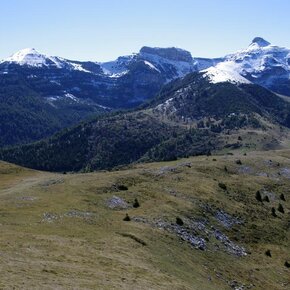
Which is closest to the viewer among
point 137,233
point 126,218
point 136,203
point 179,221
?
point 137,233

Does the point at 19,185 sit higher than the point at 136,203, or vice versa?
the point at 19,185

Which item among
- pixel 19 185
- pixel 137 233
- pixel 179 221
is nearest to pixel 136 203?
pixel 179 221

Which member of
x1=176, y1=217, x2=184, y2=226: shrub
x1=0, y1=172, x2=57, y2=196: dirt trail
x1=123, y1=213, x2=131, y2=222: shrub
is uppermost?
x1=0, y1=172, x2=57, y2=196: dirt trail

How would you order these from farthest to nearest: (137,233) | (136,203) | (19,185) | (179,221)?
(19,185) < (136,203) < (179,221) < (137,233)

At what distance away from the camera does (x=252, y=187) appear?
375ft

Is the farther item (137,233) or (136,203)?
(136,203)

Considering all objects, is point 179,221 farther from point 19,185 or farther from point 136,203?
point 19,185

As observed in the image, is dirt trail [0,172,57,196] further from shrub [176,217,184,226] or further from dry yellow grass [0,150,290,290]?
shrub [176,217,184,226]

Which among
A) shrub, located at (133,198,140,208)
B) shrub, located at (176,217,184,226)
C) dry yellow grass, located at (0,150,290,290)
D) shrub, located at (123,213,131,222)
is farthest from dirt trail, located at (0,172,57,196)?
shrub, located at (176,217,184,226)

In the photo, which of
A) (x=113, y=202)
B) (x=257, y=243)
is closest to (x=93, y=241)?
(x=113, y=202)

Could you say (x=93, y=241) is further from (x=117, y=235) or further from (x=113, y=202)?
(x=113, y=202)

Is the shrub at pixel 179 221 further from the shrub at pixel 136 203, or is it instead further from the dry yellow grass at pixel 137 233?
the shrub at pixel 136 203

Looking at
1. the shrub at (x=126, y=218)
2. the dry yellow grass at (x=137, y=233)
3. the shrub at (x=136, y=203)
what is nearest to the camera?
the dry yellow grass at (x=137, y=233)

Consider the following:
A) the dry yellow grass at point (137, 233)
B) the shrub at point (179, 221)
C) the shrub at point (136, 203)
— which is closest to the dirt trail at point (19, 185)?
the dry yellow grass at point (137, 233)
